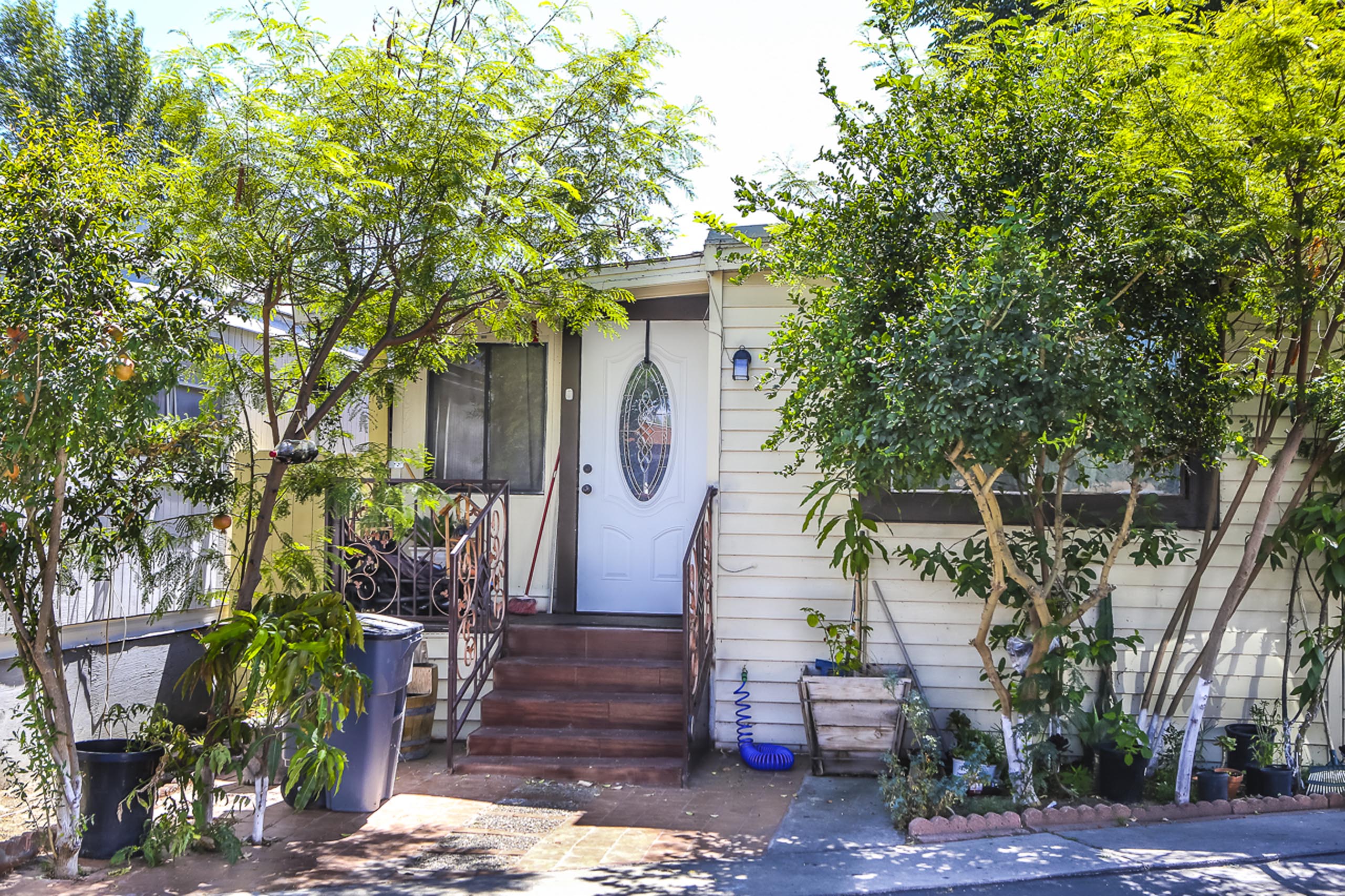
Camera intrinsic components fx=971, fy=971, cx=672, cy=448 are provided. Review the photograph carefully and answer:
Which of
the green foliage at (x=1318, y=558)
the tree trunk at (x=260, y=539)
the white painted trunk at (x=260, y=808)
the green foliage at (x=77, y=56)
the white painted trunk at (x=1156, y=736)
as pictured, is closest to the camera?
the white painted trunk at (x=260, y=808)

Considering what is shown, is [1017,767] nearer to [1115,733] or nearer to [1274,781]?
[1115,733]

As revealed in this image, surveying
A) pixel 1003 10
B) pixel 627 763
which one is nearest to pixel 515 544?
pixel 627 763

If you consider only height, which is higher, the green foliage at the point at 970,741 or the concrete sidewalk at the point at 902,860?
the green foliage at the point at 970,741

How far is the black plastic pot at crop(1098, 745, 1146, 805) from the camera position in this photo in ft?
15.8

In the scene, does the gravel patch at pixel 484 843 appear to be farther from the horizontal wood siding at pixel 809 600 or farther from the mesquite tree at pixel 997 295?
the mesquite tree at pixel 997 295

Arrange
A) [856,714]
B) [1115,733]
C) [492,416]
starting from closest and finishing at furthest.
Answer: [1115,733] → [856,714] → [492,416]

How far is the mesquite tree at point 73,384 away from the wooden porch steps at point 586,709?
6.83 ft

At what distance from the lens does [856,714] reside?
535 cm

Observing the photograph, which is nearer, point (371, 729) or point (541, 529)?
point (371, 729)

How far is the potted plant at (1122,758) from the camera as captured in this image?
4.73 metres

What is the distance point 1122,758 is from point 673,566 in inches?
116

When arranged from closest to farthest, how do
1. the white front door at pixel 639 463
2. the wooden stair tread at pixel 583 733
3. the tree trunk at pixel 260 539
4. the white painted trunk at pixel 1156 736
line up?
the tree trunk at pixel 260 539, the white painted trunk at pixel 1156 736, the wooden stair tread at pixel 583 733, the white front door at pixel 639 463

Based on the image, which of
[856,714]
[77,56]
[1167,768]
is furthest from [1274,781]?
[77,56]

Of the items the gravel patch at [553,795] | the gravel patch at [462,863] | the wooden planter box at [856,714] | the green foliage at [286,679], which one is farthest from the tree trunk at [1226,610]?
the green foliage at [286,679]
